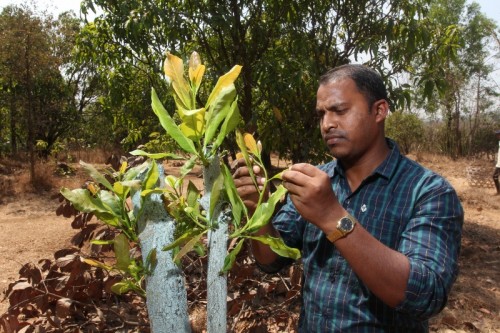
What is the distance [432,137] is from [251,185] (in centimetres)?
1479

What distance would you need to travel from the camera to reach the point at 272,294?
8.83 feet

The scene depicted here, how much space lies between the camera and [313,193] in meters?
0.81

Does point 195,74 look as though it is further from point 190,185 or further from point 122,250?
point 122,250

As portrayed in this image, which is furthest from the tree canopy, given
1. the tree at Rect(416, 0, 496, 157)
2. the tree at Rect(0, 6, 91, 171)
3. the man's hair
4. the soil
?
the tree at Rect(416, 0, 496, 157)

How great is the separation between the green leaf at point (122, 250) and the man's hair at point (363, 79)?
25.9 inches

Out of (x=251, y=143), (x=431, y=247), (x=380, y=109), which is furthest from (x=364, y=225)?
(x=251, y=143)

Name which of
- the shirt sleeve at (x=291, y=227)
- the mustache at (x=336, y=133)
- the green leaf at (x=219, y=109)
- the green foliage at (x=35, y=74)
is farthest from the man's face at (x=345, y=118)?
the green foliage at (x=35, y=74)

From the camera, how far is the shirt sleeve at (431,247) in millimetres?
853

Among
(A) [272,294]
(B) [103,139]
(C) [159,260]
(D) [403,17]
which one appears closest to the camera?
(C) [159,260]

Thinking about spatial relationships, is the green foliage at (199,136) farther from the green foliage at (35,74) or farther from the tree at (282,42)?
the green foliage at (35,74)

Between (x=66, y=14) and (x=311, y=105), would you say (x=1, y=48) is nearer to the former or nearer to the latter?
(x=66, y=14)

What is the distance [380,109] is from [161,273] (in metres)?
0.70

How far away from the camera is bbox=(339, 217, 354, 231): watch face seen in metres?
0.82

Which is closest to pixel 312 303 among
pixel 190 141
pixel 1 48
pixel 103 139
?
pixel 190 141
